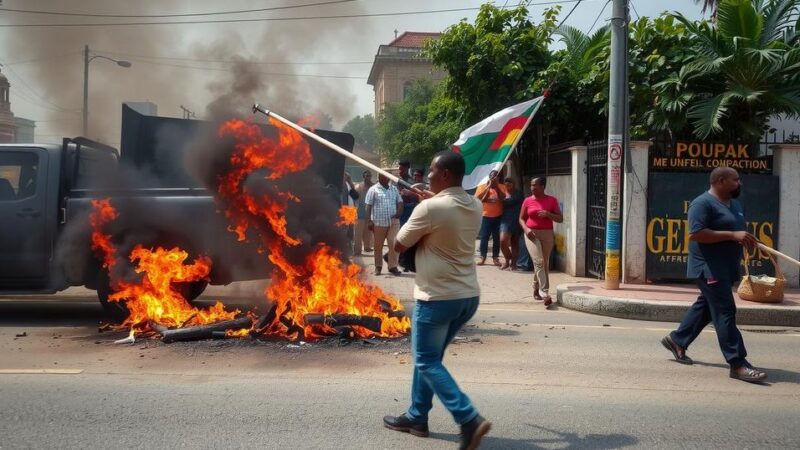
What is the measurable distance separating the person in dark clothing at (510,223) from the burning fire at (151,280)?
6.39 metres

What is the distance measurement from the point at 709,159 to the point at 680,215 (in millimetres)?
1011

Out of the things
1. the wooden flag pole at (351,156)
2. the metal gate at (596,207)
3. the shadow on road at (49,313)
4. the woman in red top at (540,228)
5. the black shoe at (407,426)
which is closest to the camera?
the black shoe at (407,426)

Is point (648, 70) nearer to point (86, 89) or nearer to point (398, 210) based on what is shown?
point (398, 210)

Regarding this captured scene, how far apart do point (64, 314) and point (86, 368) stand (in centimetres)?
278

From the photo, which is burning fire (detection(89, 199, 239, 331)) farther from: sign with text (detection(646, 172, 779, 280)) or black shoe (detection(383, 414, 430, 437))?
sign with text (detection(646, 172, 779, 280))

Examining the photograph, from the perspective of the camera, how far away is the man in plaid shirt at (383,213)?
453 inches

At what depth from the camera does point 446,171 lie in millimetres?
3980

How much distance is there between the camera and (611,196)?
9.80 meters

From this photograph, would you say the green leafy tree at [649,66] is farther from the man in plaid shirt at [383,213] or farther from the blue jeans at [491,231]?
the man in plaid shirt at [383,213]

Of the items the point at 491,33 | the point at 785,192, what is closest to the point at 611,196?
the point at 785,192

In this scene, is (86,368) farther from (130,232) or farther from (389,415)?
(389,415)

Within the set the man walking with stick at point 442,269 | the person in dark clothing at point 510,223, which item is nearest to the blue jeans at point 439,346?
the man walking with stick at point 442,269

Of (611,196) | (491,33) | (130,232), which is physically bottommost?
(130,232)

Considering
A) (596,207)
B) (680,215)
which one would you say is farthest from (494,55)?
(680,215)
